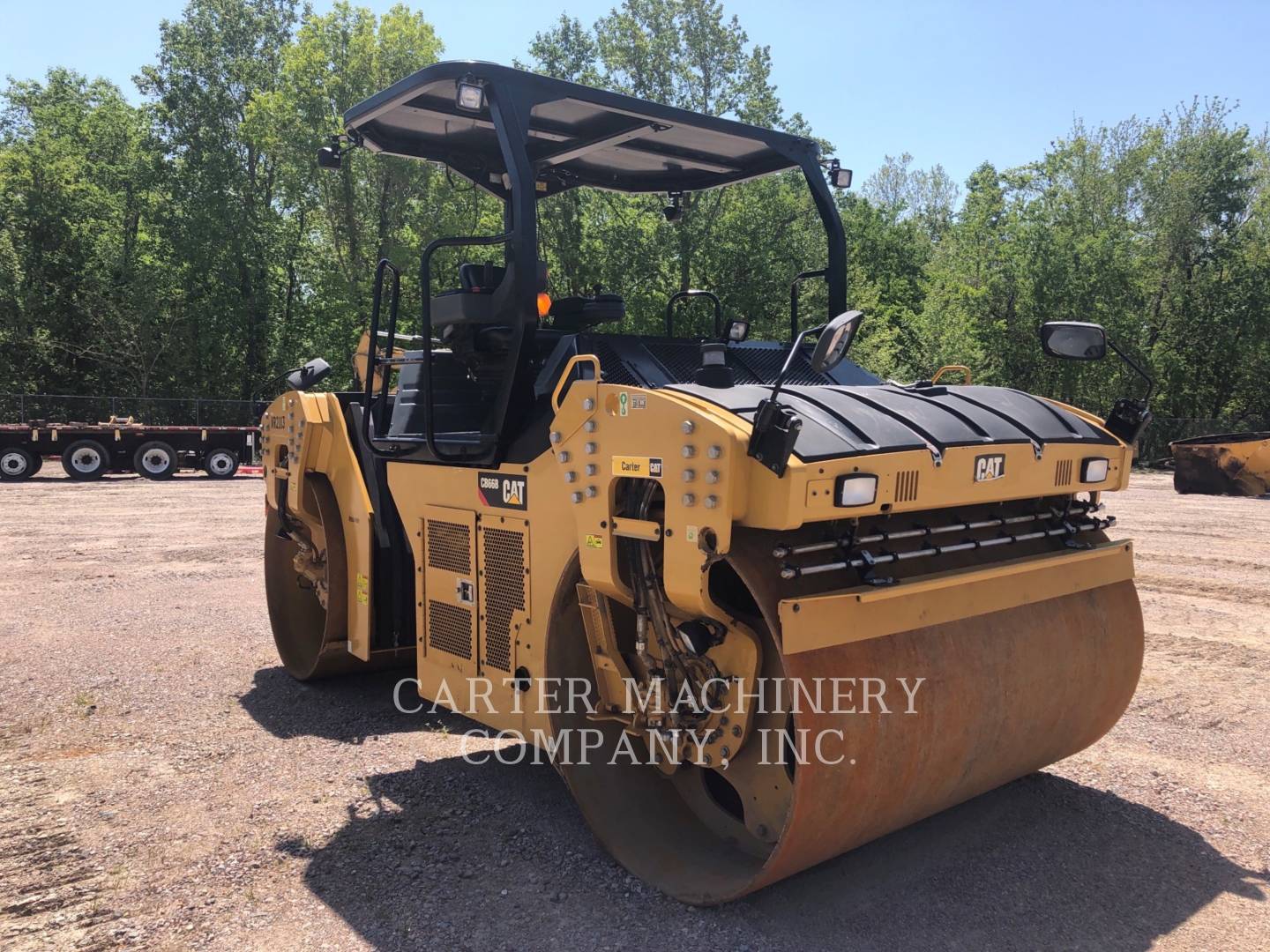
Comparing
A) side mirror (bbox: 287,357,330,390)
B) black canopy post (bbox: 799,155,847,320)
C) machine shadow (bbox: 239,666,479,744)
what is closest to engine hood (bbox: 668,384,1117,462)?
black canopy post (bbox: 799,155,847,320)

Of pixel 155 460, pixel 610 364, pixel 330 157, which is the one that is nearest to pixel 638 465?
pixel 610 364

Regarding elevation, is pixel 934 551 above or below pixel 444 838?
above

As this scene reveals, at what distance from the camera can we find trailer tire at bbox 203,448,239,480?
21438 mm

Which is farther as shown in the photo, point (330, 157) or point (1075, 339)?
point (330, 157)

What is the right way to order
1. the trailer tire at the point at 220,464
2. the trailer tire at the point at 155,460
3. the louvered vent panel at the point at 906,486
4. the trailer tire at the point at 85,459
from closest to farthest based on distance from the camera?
the louvered vent panel at the point at 906,486 → the trailer tire at the point at 85,459 → the trailer tire at the point at 155,460 → the trailer tire at the point at 220,464

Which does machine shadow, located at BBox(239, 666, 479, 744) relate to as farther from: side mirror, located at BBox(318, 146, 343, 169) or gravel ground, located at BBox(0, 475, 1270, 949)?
side mirror, located at BBox(318, 146, 343, 169)

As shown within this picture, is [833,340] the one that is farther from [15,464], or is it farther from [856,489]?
[15,464]

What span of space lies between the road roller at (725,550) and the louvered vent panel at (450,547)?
0.02 meters

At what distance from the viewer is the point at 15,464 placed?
19.8 m

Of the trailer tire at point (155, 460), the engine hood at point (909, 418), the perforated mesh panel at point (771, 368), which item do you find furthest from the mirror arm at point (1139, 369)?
the trailer tire at point (155, 460)

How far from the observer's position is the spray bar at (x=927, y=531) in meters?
2.94

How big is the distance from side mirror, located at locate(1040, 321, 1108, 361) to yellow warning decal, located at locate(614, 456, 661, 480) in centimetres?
170

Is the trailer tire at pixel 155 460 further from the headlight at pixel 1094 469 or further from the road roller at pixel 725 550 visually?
the headlight at pixel 1094 469

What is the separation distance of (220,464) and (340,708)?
695 inches
